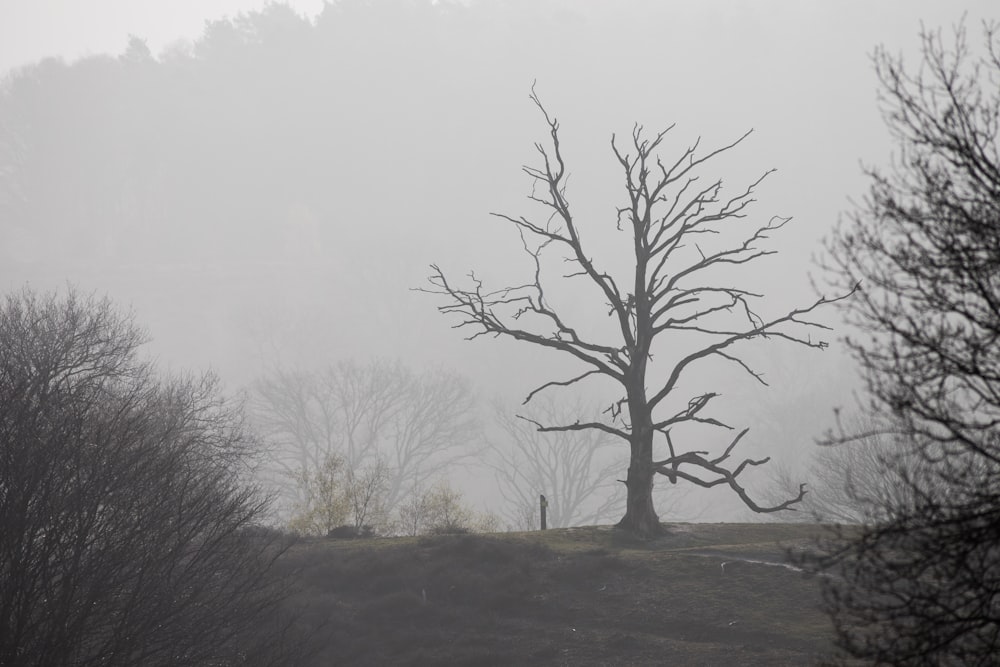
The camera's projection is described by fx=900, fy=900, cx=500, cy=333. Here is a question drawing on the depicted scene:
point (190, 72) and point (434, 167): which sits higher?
point (190, 72)

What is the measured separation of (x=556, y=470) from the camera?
6438 cm

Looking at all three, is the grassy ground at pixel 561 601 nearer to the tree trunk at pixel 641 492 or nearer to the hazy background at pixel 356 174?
the tree trunk at pixel 641 492

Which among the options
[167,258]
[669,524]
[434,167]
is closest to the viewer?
[669,524]

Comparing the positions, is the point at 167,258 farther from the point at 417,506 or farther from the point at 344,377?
the point at 417,506

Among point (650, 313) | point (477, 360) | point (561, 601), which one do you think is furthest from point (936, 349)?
point (477, 360)

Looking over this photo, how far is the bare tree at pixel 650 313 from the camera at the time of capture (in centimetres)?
1881

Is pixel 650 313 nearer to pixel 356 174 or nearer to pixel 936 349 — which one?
pixel 936 349

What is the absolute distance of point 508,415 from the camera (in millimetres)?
72750

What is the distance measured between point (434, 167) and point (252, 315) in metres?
69.0

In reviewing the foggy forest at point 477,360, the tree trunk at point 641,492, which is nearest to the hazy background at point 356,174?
the foggy forest at point 477,360

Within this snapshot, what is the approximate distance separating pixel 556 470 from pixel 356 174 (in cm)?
9016

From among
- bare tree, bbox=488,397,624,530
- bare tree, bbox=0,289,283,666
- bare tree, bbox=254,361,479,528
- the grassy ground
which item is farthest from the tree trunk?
bare tree, bbox=254,361,479,528

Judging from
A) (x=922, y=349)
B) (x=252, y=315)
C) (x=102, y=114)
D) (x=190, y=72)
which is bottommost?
(x=922, y=349)

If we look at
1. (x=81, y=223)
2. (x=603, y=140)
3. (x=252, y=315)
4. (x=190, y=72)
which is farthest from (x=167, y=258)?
(x=603, y=140)
